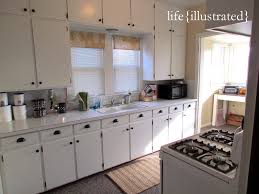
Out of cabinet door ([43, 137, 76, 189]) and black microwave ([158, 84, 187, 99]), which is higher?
black microwave ([158, 84, 187, 99])

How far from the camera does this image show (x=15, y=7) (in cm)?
208

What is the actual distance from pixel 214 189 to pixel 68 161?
1785 mm

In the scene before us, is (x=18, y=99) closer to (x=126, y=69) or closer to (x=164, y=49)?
(x=126, y=69)

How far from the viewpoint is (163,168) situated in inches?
60.1

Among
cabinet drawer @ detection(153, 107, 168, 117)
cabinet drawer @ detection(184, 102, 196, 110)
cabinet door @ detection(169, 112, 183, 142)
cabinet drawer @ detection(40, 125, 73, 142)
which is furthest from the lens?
cabinet drawer @ detection(184, 102, 196, 110)

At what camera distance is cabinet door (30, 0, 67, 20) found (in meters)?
2.19

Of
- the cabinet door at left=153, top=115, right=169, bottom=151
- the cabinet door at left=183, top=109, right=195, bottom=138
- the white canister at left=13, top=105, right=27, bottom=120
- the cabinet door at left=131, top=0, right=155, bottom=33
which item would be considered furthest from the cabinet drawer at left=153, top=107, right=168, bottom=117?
the white canister at left=13, top=105, right=27, bottom=120

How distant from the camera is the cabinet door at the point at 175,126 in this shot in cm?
338

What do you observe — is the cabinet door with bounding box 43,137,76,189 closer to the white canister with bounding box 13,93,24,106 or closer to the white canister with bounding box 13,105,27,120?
the white canister with bounding box 13,105,27,120

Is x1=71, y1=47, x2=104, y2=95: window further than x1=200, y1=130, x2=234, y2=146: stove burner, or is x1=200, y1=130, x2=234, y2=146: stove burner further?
x1=71, y1=47, x2=104, y2=95: window

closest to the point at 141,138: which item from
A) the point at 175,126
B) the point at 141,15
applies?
the point at 175,126

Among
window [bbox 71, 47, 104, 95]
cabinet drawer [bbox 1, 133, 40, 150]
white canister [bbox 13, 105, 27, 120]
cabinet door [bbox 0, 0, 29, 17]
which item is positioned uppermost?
cabinet door [bbox 0, 0, 29, 17]

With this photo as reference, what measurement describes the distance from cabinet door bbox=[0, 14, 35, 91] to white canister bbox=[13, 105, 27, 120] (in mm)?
279

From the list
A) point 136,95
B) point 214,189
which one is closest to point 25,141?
point 214,189
